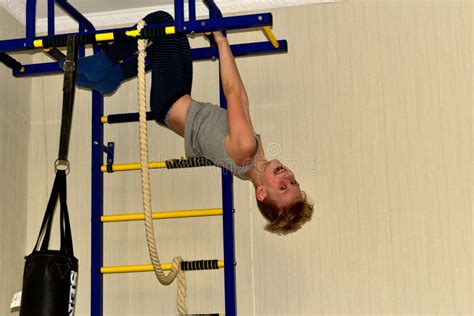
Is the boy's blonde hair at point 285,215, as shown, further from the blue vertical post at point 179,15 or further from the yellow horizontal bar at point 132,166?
the blue vertical post at point 179,15

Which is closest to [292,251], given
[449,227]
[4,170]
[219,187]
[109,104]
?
[219,187]

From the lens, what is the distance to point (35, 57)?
3.49 m

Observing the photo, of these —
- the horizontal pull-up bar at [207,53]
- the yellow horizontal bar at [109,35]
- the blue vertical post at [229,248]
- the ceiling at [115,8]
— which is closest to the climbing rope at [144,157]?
the yellow horizontal bar at [109,35]

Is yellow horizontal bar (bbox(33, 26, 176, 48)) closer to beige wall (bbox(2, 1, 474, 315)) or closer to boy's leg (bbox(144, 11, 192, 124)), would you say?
boy's leg (bbox(144, 11, 192, 124))

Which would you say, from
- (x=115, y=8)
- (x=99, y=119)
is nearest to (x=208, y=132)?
(x=99, y=119)

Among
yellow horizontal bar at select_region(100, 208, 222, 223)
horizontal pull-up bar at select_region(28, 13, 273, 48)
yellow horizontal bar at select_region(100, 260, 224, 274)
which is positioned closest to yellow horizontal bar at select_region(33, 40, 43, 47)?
horizontal pull-up bar at select_region(28, 13, 273, 48)

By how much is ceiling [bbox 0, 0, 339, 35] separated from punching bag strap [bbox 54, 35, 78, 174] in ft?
2.82

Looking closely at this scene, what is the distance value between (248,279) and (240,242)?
0.56 feet

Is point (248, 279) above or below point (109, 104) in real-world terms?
below

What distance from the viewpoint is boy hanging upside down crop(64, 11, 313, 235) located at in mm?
2564

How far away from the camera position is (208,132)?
266cm

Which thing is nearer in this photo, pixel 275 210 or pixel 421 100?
pixel 275 210

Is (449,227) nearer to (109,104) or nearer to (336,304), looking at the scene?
(336,304)

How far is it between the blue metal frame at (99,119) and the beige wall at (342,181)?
243 mm
